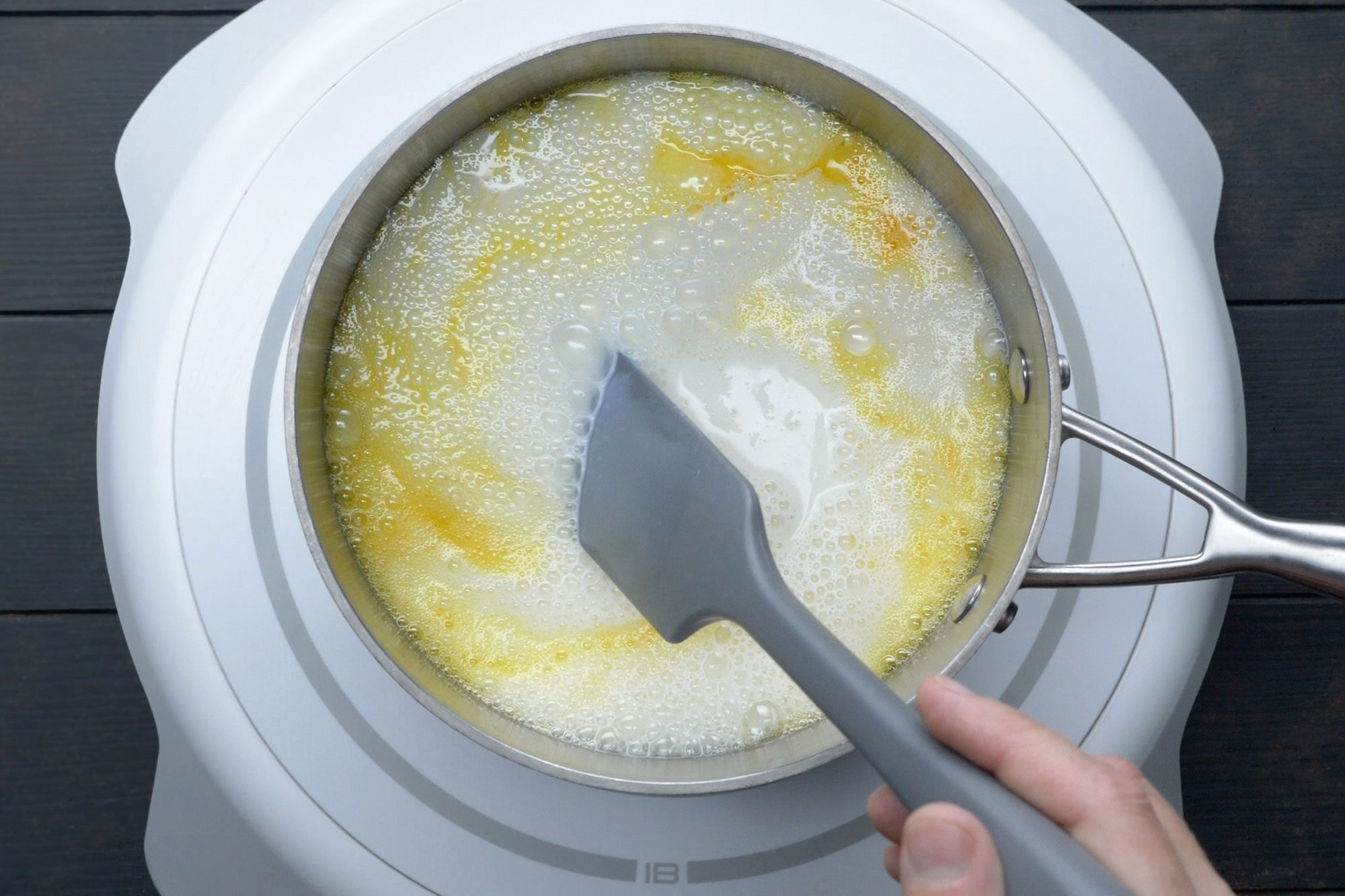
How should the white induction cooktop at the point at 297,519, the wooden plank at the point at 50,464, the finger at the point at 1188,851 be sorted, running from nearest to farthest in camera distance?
the finger at the point at 1188,851
the white induction cooktop at the point at 297,519
the wooden plank at the point at 50,464

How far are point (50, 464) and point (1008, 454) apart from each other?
2.49 ft

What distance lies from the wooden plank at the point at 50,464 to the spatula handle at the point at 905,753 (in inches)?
25.7

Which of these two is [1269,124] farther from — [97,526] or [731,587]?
[97,526]

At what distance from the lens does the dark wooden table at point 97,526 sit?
0.81 metres

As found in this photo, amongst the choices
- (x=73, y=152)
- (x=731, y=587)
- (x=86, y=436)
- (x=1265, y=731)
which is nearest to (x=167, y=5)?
(x=73, y=152)

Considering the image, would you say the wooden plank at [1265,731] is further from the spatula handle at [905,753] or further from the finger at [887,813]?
the spatula handle at [905,753]

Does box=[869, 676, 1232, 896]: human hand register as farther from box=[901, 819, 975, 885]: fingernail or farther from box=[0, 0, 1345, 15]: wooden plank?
box=[0, 0, 1345, 15]: wooden plank

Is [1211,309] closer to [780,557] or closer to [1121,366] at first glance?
[1121,366]

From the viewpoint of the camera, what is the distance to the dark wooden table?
2.67 ft

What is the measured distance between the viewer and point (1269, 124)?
836 millimetres

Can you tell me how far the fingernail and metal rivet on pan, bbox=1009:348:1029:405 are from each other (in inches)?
9.4

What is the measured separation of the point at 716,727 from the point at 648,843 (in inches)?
3.7

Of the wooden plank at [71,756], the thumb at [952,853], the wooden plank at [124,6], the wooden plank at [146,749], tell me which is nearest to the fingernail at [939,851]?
the thumb at [952,853]

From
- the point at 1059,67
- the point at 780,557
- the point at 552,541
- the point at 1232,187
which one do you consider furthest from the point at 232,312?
the point at 1232,187
